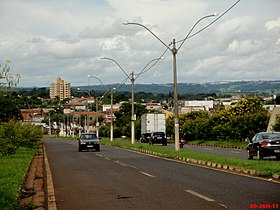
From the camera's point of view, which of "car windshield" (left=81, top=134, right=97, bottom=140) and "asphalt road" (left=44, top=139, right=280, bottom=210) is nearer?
"asphalt road" (left=44, top=139, right=280, bottom=210)

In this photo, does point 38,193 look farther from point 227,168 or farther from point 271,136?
point 271,136

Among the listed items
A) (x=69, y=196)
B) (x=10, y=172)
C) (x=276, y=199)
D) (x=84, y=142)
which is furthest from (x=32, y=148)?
(x=276, y=199)

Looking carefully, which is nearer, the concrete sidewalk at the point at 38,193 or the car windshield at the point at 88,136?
the concrete sidewalk at the point at 38,193

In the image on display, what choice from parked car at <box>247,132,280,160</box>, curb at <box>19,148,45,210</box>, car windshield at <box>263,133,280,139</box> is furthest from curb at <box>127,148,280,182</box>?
curb at <box>19,148,45,210</box>

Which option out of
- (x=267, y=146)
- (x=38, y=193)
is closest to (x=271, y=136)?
(x=267, y=146)

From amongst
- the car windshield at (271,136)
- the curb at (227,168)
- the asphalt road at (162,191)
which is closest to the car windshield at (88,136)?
the curb at (227,168)

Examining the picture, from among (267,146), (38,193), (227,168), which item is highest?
(267,146)

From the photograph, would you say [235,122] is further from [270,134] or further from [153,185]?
[153,185]

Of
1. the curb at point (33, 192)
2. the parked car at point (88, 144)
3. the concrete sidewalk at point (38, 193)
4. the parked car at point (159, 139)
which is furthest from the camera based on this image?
the parked car at point (159, 139)

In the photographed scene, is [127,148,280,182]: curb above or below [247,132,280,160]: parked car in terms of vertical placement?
below

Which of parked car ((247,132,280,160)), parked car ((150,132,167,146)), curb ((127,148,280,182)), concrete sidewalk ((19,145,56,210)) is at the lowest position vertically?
concrete sidewalk ((19,145,56,210))

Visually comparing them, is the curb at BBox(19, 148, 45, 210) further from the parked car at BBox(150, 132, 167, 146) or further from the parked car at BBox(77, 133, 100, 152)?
the parked car at BBox(150, 132, 167, 146)

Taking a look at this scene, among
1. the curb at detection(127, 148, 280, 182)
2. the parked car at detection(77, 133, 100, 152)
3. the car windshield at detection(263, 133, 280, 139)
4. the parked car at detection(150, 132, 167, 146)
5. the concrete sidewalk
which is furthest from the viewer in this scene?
the parked car at detection(150, 132, 167, 146)

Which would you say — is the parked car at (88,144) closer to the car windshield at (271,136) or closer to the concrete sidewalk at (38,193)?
the car windshield at (271,136)
